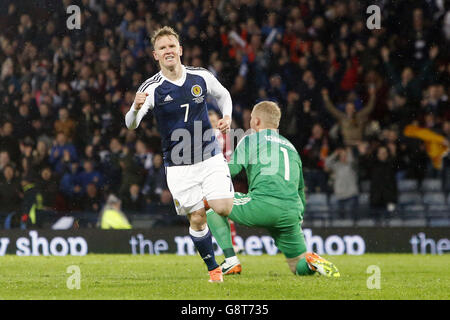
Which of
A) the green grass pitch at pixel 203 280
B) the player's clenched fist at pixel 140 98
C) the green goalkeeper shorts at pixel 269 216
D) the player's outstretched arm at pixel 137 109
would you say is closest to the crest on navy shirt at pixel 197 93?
the player's outstretched arm at pixel 137 109

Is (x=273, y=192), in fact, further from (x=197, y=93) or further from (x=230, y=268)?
(x=197, y=93)

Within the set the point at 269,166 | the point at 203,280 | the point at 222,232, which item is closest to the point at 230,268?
the point at 222,232

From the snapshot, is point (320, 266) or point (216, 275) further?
point (320, 266)

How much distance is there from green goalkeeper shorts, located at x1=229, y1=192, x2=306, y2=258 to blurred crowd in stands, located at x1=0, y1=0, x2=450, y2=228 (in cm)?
555

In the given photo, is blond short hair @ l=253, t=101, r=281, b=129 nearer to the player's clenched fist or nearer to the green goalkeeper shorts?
the green goalkeeper shorts

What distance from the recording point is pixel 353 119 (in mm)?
14516

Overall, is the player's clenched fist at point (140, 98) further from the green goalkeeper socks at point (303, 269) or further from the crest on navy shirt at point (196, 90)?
the green goalkeeper socks at point (303, 269)

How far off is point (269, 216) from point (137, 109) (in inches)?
70.5

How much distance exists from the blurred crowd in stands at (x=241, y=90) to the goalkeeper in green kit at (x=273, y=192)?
5.48m

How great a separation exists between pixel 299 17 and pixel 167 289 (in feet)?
32.9

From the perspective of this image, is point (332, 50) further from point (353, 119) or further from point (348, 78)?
point (353, 119)

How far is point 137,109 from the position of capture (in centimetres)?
737

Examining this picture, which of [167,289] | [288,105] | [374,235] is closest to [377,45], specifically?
[288,105]

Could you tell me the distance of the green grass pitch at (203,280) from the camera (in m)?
6.71
